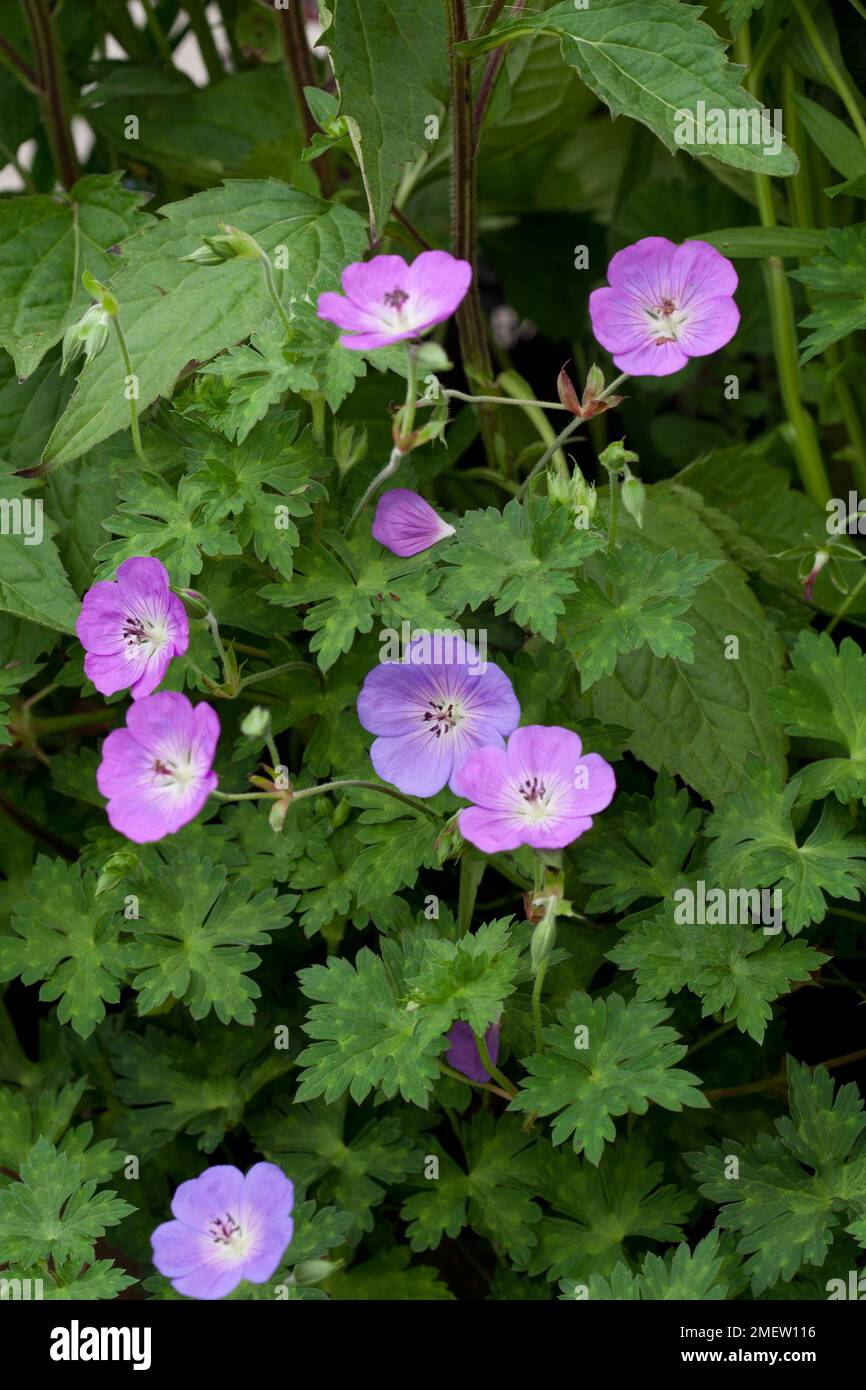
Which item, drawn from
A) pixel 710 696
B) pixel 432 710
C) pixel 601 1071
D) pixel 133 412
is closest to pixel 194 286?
pixel 133 412

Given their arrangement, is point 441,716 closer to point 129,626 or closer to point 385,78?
point 129,626

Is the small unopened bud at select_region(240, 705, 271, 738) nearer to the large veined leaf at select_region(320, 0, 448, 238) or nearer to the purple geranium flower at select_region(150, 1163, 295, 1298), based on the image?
the purple geranium flower at select_region(150, 1163, 295, 1298)

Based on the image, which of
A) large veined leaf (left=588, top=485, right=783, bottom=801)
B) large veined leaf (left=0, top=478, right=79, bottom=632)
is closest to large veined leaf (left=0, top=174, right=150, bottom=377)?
large veined leaf (left=0, top=478, right=79, bottom=632)

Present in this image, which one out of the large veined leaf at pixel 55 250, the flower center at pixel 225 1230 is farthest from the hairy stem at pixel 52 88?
the flower center at pixel 225 1230

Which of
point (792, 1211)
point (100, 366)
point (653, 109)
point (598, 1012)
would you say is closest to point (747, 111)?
point (653, 109)

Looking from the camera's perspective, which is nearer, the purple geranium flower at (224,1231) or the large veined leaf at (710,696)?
the purple geranium flower at (224,1231)

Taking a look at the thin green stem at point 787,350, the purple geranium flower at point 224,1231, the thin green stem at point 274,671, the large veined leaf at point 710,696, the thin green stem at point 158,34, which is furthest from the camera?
the thin green stem at point 158,34

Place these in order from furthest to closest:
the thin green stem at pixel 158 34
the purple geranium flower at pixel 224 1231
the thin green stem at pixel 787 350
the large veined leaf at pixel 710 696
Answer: the thin green stem at pixel 158 34
the thin green stem at pixel 787 350
the large veined leaf at pixel 710 696
the purple geranium flower at pixel 224 1231

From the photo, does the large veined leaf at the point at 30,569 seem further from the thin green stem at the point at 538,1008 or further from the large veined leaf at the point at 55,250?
the thin green stem at the point at 538,1008
